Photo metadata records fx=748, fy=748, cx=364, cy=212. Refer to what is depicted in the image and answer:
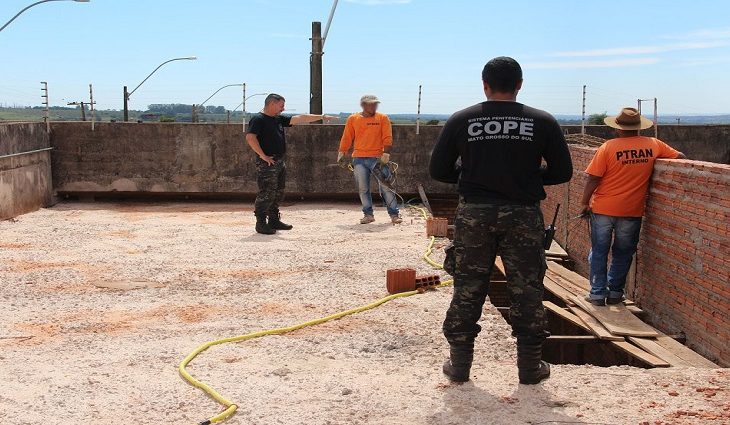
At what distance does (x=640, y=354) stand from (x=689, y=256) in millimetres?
1084

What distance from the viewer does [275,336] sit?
19.4 feet

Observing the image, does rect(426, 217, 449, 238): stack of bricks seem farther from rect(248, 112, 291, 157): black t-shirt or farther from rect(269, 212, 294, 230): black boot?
rect(248, 112, 291, 157): black t-shirt

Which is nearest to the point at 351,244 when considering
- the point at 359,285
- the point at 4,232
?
the point at 359,285

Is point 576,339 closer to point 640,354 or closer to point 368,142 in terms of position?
point 640,354

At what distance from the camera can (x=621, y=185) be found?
6.87 meters

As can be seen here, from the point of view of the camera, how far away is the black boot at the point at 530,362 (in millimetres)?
4660

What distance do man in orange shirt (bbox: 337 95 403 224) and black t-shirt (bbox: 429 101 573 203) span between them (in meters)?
7.09

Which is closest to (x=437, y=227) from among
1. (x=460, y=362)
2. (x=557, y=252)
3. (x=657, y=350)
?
(x=557, y=252)

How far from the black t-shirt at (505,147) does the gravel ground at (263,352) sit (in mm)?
1263

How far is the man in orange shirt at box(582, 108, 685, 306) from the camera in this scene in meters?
6.85

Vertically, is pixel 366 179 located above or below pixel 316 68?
below

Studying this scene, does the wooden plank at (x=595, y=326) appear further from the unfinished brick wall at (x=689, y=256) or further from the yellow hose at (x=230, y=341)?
the yellow hose at (x=230, y=341)

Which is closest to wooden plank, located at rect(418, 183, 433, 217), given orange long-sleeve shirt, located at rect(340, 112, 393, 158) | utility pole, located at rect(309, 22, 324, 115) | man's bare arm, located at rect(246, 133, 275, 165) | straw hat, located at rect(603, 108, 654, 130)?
orange long-sleeve shirt, located at rect(340, 112, 393, 158)

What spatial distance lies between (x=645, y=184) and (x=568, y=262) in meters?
3.43
